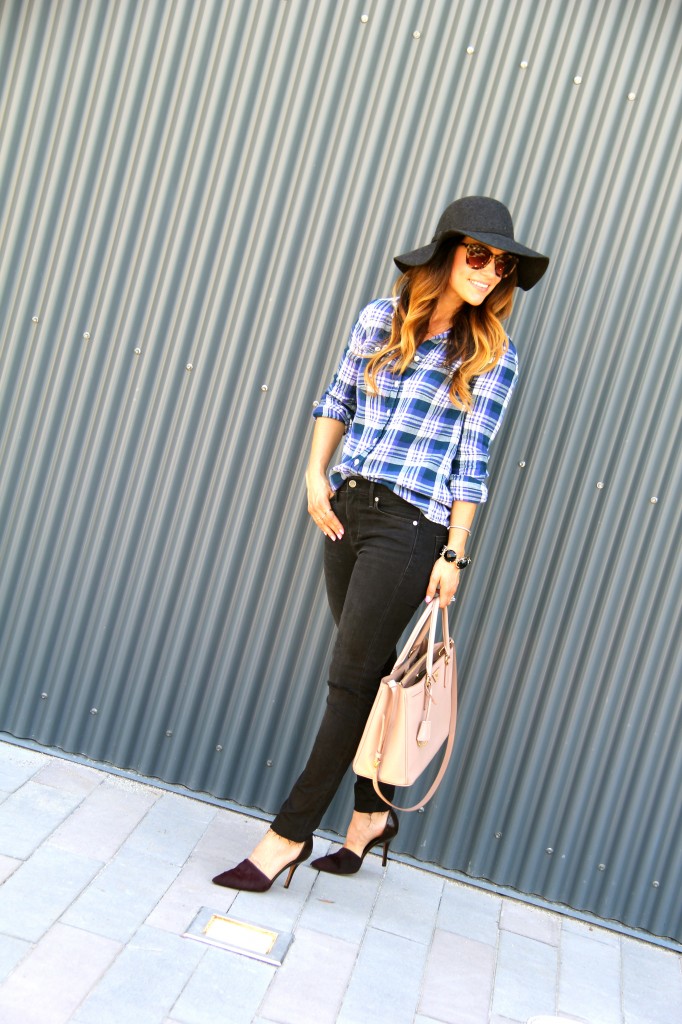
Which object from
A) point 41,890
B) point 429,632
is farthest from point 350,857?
point 41,890

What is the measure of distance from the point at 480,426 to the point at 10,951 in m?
1.76

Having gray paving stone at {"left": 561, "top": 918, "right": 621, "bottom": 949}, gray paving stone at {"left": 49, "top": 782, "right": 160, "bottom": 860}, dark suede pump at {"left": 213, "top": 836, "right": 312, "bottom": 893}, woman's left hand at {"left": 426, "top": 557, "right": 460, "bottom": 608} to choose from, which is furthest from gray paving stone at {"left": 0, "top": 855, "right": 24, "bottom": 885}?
gray paving stone at {"left": 561, "top": 918, "right": 621, "bottom": 949}

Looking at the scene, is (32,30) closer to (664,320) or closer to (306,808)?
(664,320)

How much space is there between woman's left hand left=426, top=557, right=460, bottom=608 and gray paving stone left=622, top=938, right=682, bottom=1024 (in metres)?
1.22

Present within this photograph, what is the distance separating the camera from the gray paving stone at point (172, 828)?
2.97 meters

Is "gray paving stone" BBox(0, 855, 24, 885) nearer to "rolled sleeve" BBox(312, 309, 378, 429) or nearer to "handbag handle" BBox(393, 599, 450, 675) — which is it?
"handbag handle" BBox(393, 599, 450, 675)

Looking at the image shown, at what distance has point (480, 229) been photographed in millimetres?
2732

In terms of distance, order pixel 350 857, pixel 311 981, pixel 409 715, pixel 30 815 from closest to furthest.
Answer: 1. pixel 311 981
2. pixel 409 715
3. pixel 30 815
4. pixel 350 857

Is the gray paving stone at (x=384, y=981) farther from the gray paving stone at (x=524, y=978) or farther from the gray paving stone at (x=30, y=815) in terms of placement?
the gray paving stone at (x=30, y=815)

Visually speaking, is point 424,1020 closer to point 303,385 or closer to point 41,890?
point 41,890

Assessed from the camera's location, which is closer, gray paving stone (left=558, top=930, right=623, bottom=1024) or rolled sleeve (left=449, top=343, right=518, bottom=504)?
gray paving stone (left=558, top=930, right=623, bottom=1024)

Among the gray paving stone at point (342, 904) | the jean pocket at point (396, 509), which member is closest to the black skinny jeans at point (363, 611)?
the jean pocket at point (396, 509)

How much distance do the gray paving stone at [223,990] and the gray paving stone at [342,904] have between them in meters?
0.28

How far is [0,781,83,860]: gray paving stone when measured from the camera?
2805mm
